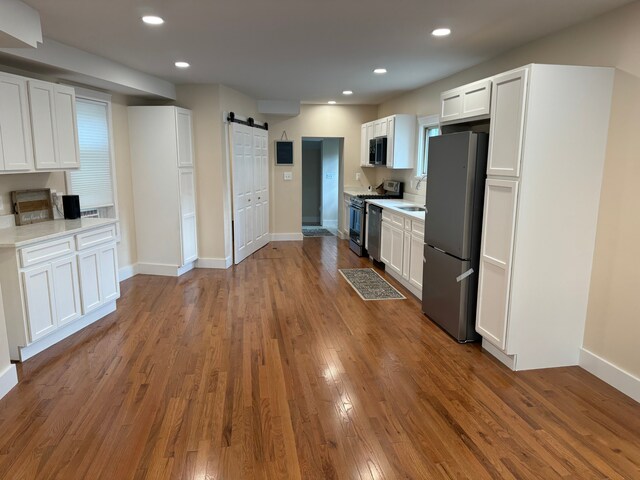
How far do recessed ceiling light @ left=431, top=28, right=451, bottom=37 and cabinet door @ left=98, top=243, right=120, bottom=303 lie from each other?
140 inches

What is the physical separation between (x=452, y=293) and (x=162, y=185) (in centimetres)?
387

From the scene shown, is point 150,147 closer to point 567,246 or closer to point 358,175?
point 358,175

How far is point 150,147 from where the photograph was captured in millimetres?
5445

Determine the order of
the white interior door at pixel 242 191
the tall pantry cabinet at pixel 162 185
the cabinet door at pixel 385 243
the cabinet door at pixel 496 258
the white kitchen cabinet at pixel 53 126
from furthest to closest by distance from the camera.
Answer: the white interior door at pixel 242 191 → the cabinet door at pixel 385 243 → the tall pantry cabinet at pixel 162 185 → the white kitchen cabinet at pixel 53 126 → the cabinet door at pixel 496 258

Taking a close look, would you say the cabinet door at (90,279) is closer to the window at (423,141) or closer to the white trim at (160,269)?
the white trim at (160,269)

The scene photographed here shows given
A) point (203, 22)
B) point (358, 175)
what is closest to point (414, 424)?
point (203, 22)

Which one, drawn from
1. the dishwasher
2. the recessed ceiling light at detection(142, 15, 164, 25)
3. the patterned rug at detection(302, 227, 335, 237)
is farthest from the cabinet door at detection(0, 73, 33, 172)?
the patterned rug at detection(302, 227, 335, 237)

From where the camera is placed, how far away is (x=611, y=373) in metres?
2.95

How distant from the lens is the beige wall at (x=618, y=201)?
2754 mm

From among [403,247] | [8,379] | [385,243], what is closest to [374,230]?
[385,243]

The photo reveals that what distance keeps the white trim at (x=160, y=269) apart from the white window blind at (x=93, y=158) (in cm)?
97

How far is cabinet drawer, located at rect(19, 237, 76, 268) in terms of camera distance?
3.17m

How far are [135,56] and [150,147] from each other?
143 cm

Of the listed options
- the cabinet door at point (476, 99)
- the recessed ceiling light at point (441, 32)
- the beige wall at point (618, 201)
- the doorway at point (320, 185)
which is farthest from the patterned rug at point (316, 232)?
the beige wall at point (618, 201)
